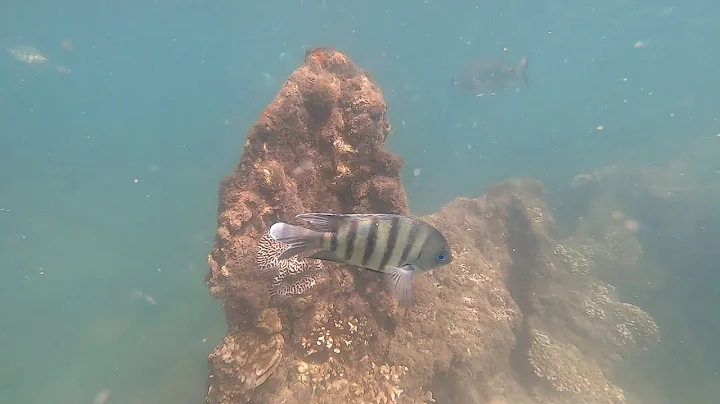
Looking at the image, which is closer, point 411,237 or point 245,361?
point 411,237

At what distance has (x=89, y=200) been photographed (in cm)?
2381

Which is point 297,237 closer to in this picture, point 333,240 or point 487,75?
point 333,240

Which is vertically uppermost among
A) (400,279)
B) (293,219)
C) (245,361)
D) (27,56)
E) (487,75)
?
(487,75)

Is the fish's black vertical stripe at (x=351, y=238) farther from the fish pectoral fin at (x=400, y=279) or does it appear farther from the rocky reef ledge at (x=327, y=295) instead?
the rocky reef ledge at (x=327, y=295)

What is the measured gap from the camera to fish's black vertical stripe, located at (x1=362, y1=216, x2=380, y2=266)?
1.77m

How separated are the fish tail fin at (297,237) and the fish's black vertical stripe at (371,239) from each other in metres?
0.19

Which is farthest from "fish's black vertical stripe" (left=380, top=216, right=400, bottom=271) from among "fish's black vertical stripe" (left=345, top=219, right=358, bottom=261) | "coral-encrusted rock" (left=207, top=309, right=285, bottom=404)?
"coral-encrusted rock" (left=207, top=309, right=285, bottom=404)

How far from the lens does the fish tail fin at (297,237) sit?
1726 mm

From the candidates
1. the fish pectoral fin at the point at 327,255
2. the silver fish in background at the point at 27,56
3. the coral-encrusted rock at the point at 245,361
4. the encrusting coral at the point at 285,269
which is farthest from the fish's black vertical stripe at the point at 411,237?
the silver fish in background at the point at 27,56

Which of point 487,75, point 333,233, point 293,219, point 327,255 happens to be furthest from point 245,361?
point 487,75

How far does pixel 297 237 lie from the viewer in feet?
5.74

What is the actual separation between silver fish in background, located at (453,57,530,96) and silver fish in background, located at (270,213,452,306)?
10975 millimetres

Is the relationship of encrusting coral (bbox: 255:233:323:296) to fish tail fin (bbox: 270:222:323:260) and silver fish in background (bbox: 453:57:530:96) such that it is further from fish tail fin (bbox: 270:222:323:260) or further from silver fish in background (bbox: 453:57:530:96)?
silver fish in background (bbox: 453:57:530:96)

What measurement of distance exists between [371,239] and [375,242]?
21 mm
